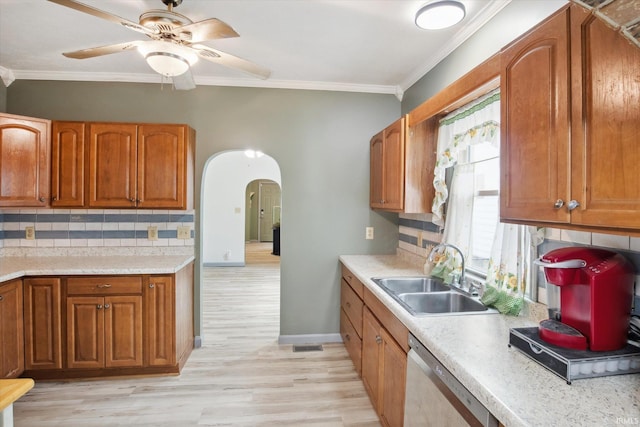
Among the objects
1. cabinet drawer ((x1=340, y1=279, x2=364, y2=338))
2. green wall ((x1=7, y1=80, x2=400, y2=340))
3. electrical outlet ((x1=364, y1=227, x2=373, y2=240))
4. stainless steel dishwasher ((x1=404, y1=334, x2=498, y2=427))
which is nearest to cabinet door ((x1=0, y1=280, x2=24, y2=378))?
green wall ((x1=7, y1=80, x2=400, y2=340))

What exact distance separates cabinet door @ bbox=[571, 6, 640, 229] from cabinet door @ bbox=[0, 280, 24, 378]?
3.28 meters

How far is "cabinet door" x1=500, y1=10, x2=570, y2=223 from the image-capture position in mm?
1044

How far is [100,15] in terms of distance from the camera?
4.91 ft

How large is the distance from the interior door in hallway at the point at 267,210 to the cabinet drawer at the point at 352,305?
7720 mm

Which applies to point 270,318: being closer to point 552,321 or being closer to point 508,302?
point 508,302

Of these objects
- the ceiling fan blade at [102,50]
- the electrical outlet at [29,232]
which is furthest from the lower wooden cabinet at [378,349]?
the electrical outlet at [29,232]

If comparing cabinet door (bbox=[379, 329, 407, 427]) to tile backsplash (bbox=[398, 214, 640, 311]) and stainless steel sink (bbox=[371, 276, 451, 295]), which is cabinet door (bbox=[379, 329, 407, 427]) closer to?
stainless steel sink (bbox=[371, 276, 451, 295])

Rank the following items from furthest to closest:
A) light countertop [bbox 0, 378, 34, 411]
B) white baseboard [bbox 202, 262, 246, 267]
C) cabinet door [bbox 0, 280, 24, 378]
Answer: white baseboard [bbox 202, 262, 246, 267] < cabinet door [bbox 0, 280, 24, 378] < light countertop [bbox 0, 378, 34, 411]

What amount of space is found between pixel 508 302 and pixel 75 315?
2.93m

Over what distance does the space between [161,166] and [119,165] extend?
13.3 inches

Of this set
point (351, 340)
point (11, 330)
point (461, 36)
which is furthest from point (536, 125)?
point (11, 330)

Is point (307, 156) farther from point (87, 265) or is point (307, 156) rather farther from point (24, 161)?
point (24, 161)

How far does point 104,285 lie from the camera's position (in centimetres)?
→ 246

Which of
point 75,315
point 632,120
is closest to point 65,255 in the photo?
point 75,315
